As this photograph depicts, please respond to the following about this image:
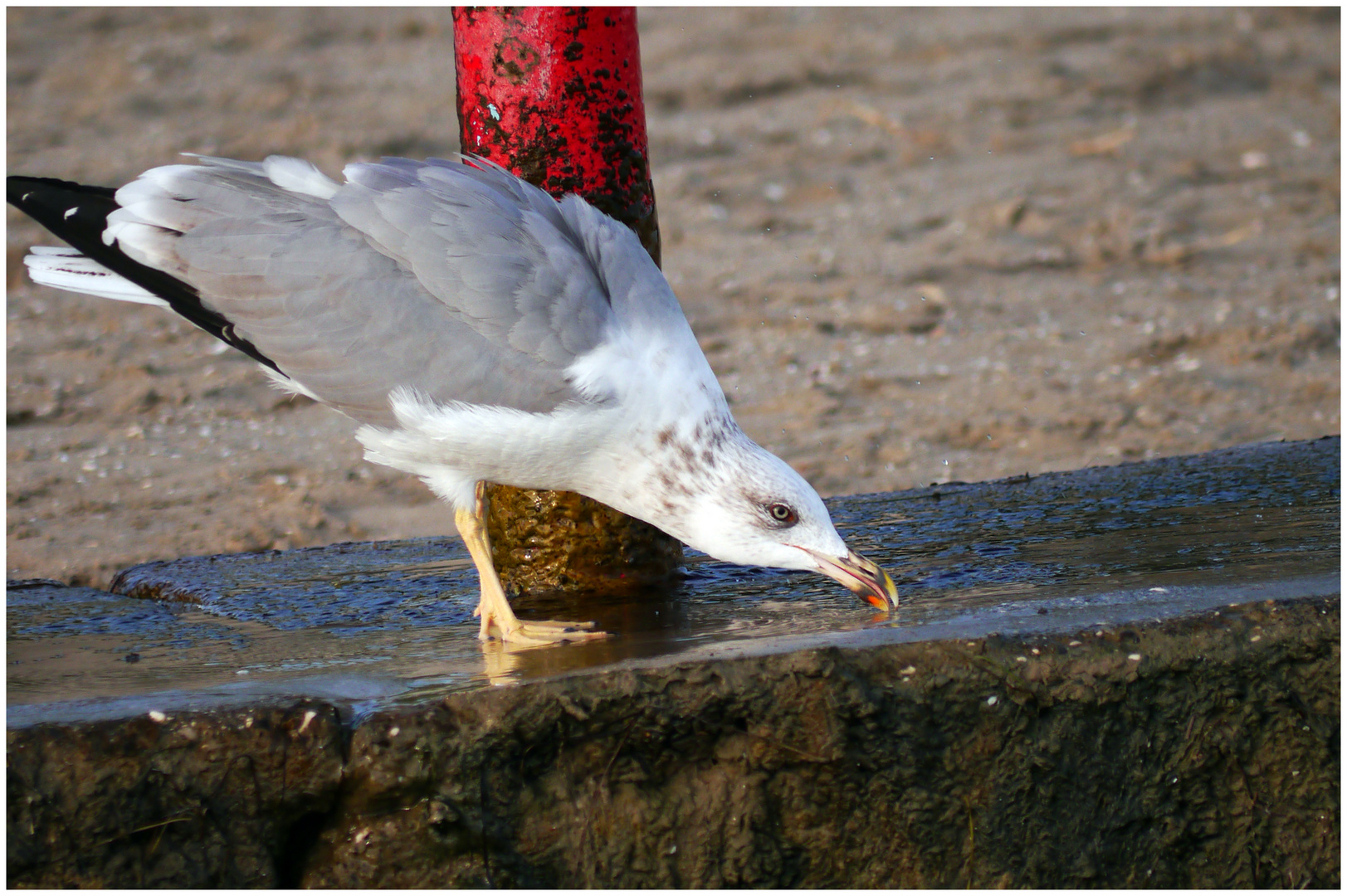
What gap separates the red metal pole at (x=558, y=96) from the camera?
3637 mm

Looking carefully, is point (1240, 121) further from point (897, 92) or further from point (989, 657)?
point (989, 657)

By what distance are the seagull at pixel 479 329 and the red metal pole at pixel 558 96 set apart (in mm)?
305

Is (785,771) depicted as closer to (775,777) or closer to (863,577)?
(775,777)

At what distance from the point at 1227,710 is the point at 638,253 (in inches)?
60.0

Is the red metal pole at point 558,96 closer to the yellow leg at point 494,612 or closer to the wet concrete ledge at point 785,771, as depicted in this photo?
the yellow leg at point 494,612

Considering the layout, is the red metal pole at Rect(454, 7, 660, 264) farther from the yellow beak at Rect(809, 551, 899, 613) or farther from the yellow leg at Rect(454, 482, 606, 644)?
the yellow beak at Rect(809, 551, 899, 613)

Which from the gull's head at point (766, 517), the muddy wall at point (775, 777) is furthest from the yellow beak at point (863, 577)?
the muddy wall at point (775, 777)

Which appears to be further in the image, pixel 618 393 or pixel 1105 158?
pixel 1105 158

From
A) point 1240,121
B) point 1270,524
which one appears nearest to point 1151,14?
point 1240,121

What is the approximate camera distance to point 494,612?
3270mm

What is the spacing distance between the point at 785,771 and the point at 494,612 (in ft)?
2.74

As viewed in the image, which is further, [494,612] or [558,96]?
[558,96]

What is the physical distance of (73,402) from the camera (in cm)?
677

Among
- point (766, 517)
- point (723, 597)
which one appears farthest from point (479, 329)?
point (723, 597)
